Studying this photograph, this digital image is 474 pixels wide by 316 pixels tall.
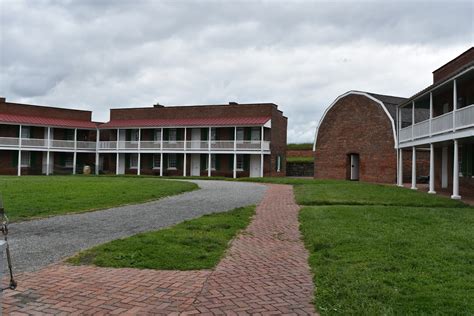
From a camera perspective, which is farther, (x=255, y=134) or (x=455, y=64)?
(x=255, y=134)

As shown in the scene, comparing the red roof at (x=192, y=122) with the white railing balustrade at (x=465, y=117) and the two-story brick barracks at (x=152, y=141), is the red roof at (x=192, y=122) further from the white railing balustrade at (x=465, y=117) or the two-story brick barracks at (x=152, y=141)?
the white railing balustrade at (x=465, y=117)

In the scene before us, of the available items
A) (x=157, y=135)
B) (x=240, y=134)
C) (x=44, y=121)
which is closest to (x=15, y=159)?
(x=44, y=121)

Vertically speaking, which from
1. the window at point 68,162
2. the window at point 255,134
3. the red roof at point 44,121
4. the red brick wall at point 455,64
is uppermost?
the red brick wall at point 455,64

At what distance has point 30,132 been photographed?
4231cm

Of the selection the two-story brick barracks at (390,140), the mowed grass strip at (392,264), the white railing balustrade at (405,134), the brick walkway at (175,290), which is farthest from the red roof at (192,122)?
the brick walkway at (175,290)

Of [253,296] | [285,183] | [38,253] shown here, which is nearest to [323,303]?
[253,296]

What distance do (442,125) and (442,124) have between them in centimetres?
4

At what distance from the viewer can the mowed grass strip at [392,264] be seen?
4.52 meters

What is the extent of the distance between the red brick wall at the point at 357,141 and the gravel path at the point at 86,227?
18.2 m

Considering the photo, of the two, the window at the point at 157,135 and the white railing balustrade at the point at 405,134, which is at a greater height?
the window at the point at 157,135

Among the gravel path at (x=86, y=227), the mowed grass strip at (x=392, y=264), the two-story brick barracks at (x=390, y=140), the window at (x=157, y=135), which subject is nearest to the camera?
the mowed grass strip at (x=392, y=264)

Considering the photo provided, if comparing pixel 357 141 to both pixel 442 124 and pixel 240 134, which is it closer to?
pixel 240 134

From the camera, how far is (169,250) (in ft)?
23.3

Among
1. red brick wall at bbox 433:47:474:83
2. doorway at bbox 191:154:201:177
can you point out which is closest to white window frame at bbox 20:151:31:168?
doorway at bbox 191:154:201:177
